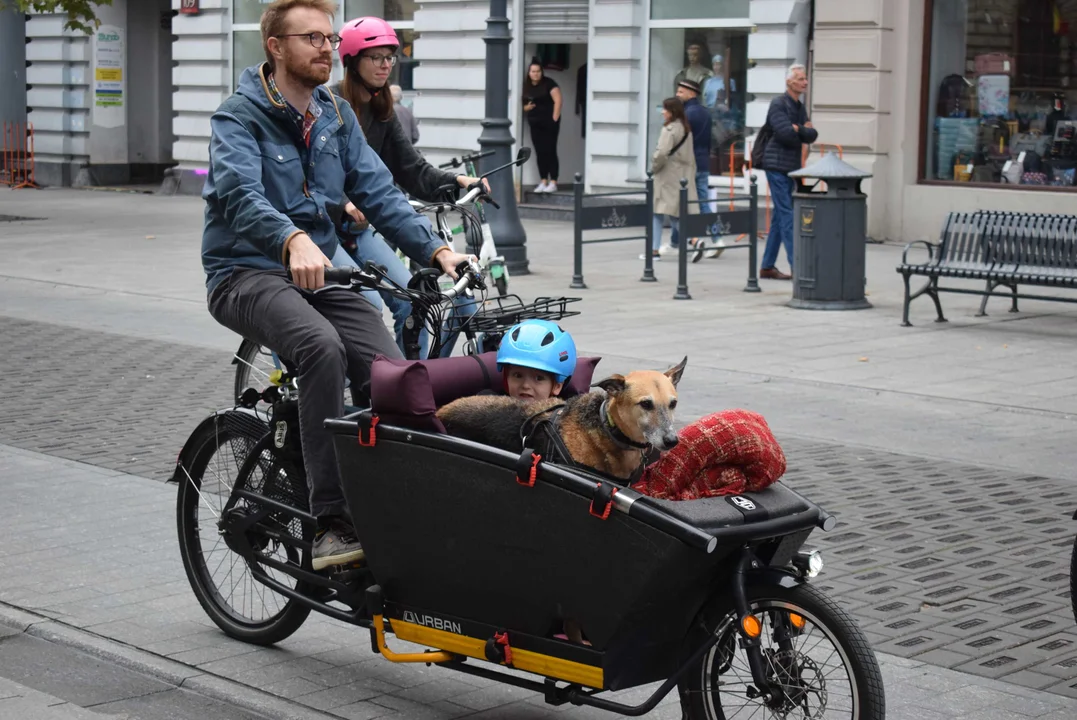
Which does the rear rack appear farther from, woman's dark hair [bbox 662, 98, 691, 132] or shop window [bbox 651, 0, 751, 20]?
shop window [bbox 651, 0, 751, 20]

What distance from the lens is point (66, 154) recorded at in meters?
28.9

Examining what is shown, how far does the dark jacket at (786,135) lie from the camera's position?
15.1 meters

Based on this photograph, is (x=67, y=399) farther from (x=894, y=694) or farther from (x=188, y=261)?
(x=188, y=261)

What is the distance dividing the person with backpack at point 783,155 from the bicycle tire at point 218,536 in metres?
10.4

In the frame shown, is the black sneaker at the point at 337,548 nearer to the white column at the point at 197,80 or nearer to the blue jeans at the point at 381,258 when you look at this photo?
the blue jeans at the point at 381,258

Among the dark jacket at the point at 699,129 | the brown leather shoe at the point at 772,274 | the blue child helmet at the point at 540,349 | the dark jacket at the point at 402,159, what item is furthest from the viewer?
the dark jacket at the point at 699,129

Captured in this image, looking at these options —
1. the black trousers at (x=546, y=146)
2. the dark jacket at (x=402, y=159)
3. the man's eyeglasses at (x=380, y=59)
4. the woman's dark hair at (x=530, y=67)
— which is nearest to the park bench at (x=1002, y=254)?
the dark jacket at (x=402, y=159)

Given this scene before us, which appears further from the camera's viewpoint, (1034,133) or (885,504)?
(1034,133)

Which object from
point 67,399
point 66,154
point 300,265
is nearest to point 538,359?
point 300,265

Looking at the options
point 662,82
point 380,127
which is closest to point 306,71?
point 380,127

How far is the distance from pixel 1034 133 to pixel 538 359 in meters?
15.0

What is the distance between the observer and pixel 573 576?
12.4ft

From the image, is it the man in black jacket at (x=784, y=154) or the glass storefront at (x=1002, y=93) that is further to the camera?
the glass storefront at (x=1002, y=93)

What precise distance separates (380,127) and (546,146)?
16.2 m
